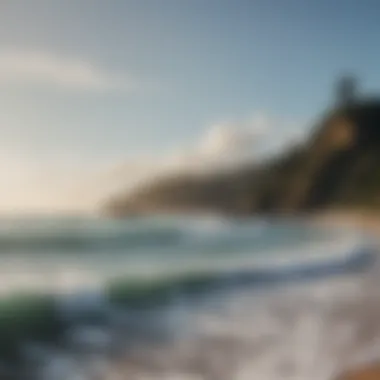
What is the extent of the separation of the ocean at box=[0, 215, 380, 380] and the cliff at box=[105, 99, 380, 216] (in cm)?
4

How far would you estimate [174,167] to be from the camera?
4.66ft

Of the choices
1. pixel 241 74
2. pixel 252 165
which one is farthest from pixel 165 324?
pixel 241 74

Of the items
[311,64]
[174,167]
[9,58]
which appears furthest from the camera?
[311,64]

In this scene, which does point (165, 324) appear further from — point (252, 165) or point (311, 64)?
point (311, 64)

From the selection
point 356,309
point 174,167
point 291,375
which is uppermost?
point 174,167

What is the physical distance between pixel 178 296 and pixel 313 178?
394 millimetres

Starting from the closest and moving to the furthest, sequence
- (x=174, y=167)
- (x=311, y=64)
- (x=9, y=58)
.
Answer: (x=9, y=58) → (x=174, y=167) → (x=311, y=64)

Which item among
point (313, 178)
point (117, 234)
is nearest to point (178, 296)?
point (117, 234)

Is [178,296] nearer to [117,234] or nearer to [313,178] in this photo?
[117,234]

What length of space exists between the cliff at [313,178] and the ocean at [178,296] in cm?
4

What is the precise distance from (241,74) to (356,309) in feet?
1.85

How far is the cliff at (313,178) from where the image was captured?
1.45 metres

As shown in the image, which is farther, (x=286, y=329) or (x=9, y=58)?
(x=286, y=329)

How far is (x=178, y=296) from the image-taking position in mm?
1381
